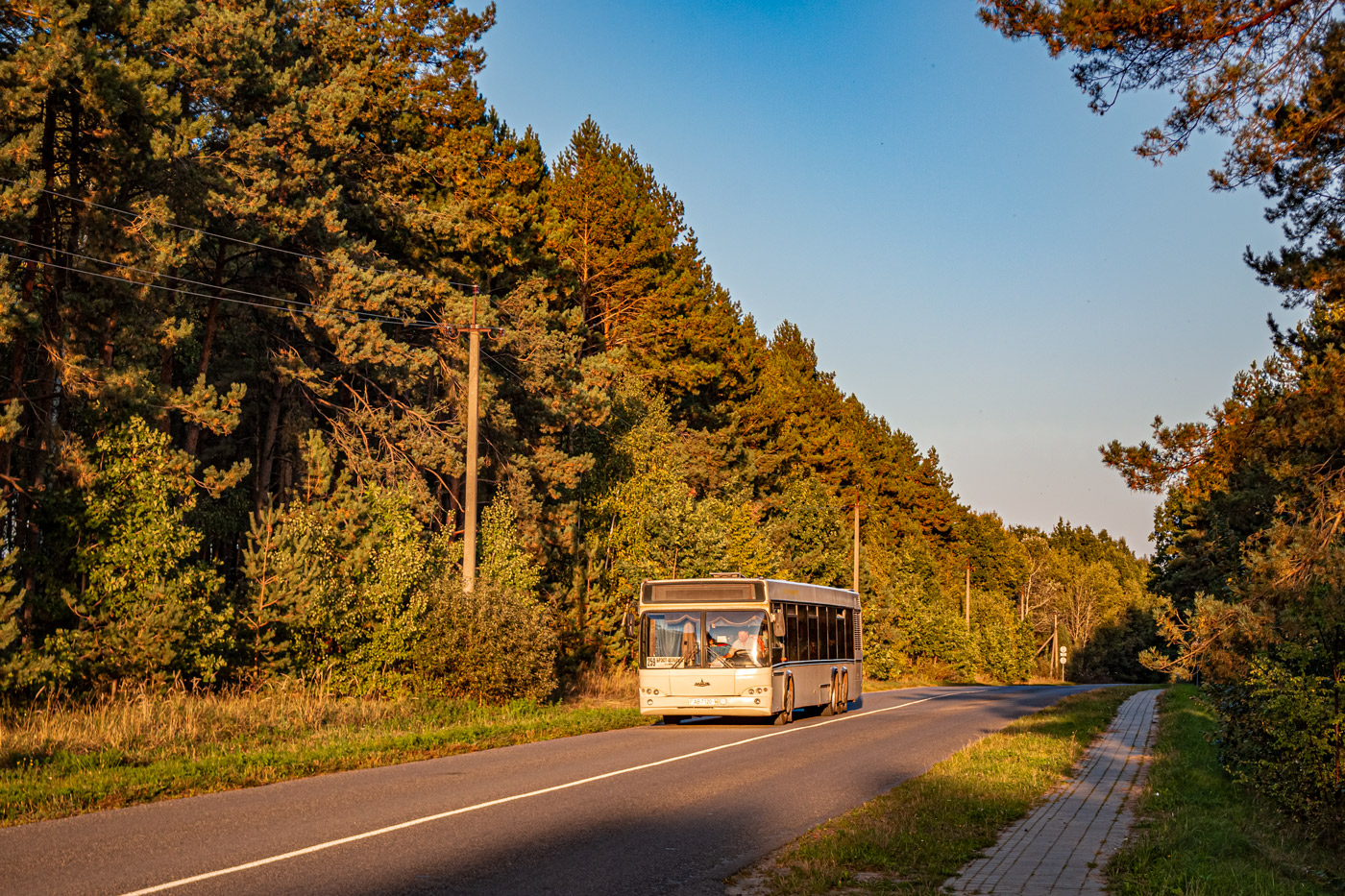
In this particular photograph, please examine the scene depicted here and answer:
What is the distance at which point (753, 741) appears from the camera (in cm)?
1962

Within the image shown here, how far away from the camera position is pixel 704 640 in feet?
74.3

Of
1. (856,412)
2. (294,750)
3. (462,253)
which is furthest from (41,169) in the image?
(856,412)

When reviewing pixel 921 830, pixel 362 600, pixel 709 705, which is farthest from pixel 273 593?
pixel 921 830

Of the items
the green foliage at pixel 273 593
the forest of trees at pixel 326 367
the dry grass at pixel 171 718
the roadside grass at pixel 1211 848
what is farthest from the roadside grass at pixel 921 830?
the green foliage at pixel 273 593

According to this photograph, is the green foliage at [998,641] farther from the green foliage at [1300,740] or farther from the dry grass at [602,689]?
the green foliage at [1300,740]

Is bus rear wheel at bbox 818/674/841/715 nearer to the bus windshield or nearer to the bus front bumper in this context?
the bus front bumper

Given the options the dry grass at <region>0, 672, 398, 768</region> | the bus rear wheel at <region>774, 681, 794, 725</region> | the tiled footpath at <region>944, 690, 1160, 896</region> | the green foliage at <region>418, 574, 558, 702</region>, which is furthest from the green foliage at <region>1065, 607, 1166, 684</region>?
the tiled footpath at <region>944, 690, 1160, 896</region>

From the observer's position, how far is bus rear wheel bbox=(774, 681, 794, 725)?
2380 cm

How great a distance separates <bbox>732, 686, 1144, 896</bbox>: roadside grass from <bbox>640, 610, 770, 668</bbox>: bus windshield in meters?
6.04

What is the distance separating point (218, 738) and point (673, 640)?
9084 mm

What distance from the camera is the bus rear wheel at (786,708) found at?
23.8 m

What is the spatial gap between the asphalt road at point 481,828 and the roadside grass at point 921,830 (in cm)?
43

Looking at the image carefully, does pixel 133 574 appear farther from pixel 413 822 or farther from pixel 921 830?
pixel 921 830

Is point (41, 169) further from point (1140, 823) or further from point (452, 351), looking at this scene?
point (1140, 823)
